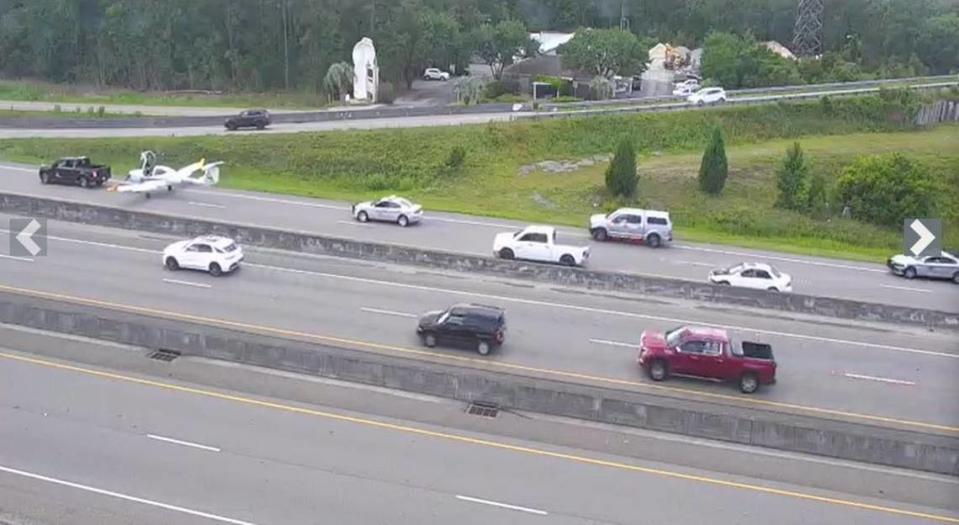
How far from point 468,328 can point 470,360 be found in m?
0.83

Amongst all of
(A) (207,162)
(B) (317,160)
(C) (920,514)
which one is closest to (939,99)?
(B) (317,160)

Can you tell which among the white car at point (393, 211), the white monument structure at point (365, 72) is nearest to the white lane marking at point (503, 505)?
the white car at point (393, 211)

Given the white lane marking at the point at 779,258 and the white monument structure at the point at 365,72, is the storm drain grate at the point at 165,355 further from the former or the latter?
the white monument structure at the point at 365,72

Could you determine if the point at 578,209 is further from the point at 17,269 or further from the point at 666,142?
the point at 17,269

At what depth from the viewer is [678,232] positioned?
139 feet

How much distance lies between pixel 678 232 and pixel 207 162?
79.1ft

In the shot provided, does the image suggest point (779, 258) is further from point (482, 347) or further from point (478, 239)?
point (482, 347)

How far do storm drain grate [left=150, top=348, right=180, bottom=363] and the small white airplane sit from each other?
18.5 metres

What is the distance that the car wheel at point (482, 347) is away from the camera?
25.2 meters

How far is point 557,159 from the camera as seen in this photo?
53.4 metres

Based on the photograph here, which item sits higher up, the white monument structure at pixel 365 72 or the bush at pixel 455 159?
the white monument structure at pixel 365 72

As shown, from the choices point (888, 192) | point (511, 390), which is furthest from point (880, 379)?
point (888, 192)

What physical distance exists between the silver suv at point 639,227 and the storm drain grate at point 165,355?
18757 mm

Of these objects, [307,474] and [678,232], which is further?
[678,232]
